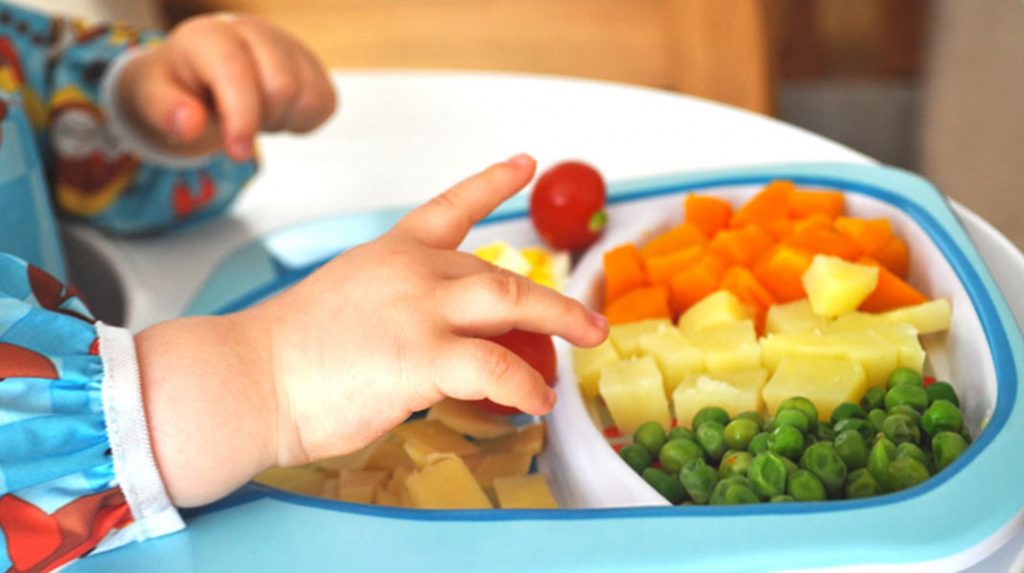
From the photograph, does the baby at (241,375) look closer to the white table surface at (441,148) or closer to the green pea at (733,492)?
the green pea at (733,492)

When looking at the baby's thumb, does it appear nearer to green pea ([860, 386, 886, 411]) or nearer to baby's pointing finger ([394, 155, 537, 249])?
baby's pointing finger ([394, 155, 537, 249])

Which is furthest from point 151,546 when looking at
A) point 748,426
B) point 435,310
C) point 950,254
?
point 950,254

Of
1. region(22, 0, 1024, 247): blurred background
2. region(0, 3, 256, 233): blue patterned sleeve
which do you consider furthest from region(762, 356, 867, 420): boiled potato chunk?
region(22, 0, 1024, 247): blurred background

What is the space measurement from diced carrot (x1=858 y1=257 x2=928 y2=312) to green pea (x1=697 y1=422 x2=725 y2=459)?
142 millimetres

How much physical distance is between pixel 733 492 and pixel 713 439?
5 cm

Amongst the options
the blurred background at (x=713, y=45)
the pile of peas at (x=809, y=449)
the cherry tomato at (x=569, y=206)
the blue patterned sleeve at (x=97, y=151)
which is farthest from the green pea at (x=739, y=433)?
the blurred background at (x=713, y=45)

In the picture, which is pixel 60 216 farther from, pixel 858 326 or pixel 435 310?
pixel 858 326

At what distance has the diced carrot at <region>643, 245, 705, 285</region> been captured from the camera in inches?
26.5

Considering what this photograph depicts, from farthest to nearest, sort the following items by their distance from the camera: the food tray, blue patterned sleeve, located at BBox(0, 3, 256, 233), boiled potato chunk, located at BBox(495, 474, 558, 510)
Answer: blue patterned sleeve, located at BBox(0, 3, 256, 233) → boiled potato chunk, located at BBox(495, 474, 558, 510) → the food tray

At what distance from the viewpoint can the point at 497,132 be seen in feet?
3.18

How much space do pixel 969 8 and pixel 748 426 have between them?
1101mm

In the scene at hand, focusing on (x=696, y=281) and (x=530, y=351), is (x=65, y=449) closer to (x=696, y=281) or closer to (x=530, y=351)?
(x=530, y=351)

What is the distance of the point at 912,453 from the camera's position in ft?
1.63

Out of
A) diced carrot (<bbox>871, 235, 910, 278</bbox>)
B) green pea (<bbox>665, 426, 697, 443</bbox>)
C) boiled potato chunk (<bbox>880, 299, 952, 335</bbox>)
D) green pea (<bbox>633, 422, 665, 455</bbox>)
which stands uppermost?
diced carrot (<bbox>871, 235, 910, 278</bbox>)
